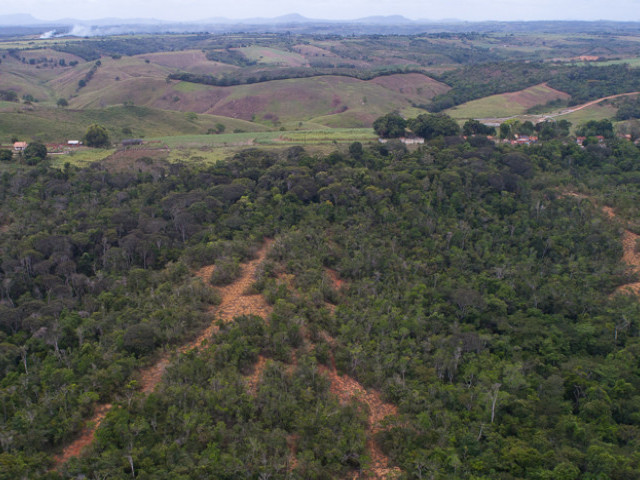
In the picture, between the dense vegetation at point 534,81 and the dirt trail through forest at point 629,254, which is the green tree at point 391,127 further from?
the dense vegetation at point 534,81

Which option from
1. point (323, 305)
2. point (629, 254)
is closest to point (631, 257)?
point (629, 254)

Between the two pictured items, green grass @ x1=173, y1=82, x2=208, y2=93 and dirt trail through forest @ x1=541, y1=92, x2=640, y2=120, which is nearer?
dirt trail through forest @ x1=541, y1=92, x2=640, y2=120

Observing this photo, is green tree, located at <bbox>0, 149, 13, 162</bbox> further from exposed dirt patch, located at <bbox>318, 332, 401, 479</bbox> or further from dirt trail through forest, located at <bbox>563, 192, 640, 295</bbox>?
dirt trail through forest, located at <bbox>563, 192, 640, 295</bbox>

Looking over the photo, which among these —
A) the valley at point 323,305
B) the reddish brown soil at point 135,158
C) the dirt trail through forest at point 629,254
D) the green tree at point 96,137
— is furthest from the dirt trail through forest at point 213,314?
the green tree at point 96,137

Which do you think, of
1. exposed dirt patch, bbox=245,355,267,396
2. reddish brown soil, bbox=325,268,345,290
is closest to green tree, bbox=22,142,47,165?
reddish brown soil, bbox=325,268,345,290

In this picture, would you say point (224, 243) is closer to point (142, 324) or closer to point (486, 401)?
point (142, 324)

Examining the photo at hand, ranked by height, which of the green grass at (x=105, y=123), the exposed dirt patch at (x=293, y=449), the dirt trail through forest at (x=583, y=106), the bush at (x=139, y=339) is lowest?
the exposed dirt patch at (x=293, y=449)

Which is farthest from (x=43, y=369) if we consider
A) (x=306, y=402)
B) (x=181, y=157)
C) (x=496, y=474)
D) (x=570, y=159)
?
(x=570, y=159)
